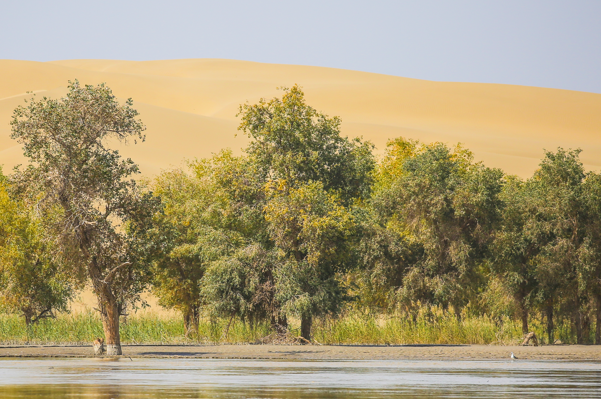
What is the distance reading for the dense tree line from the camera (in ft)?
119

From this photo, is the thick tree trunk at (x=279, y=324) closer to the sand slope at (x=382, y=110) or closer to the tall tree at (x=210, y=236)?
the tall tree at (x=210, y=236)

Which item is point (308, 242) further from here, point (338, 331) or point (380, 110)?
point (380, 110)

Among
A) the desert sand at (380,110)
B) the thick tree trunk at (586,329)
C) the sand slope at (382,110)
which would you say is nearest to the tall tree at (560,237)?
the thick tree trunk at (586,329)

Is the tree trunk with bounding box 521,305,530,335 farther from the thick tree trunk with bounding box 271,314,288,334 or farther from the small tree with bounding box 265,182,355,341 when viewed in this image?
the thick tree trunk with bounding box 271,314,288,334

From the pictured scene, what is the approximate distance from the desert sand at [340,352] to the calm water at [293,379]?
2763mm

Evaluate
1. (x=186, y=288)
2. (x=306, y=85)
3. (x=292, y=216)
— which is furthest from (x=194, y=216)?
(x=306, y=85)

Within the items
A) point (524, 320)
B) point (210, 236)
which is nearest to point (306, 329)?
point (210, 236)

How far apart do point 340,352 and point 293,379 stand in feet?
40.2

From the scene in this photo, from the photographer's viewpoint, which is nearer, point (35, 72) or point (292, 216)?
point (292, 216)

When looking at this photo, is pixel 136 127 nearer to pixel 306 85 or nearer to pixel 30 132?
pixel 30 132

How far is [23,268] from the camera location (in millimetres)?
38938

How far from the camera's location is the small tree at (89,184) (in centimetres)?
3228

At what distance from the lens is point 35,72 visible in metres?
168

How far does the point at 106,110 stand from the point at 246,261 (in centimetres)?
923
